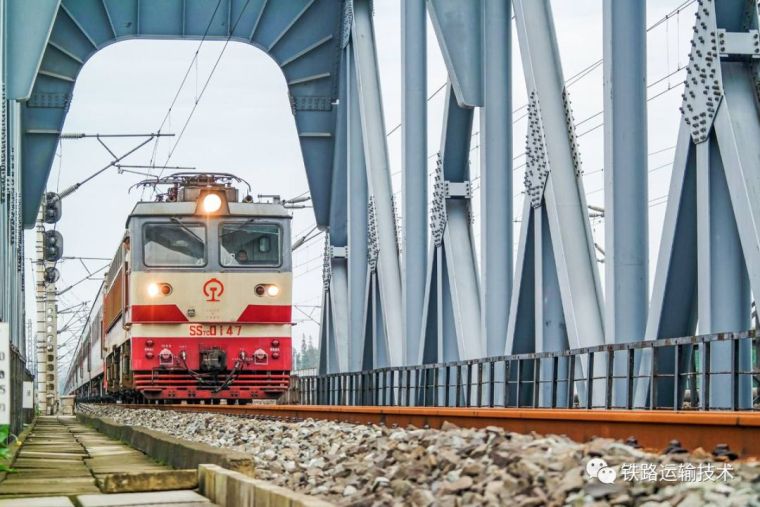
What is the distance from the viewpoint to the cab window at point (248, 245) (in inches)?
829

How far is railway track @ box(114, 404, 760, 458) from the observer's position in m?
5.72

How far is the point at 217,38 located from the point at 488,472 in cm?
2509

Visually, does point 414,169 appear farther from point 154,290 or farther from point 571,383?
point 571,383

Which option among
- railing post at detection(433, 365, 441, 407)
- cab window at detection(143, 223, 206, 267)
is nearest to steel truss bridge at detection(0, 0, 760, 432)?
railing post at detection(433, 365, 441, 407)

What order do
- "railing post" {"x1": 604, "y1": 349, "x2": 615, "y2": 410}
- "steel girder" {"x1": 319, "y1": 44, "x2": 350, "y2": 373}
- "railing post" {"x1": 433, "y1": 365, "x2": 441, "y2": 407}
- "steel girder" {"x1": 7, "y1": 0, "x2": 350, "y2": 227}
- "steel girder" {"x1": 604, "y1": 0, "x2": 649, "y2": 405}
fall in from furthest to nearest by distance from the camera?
1. "steel girder" {"x1": 7, "y1": 0, "x2": 350, "y2": 227}
2. "steel girder" {"x1": 319, "y1": 44, "x2": 350, "y2": 373}
3. "railing post" {"x1": 433, "y1": 365, "x2": 441, "y2": 407}
4. "steel girder" {"x1": 604, "y1": 0, "x2": 649, "y2": 405}
5. "railing post" {"x1": 604, "y1": 349, "x2": 615, "y2": 410}

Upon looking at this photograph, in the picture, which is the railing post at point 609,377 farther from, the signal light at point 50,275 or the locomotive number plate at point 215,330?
the signal light at point 50,275

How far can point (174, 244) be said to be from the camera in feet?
68.9

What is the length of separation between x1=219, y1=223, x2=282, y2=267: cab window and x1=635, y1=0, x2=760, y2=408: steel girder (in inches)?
433

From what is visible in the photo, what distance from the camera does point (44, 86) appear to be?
1185 inches

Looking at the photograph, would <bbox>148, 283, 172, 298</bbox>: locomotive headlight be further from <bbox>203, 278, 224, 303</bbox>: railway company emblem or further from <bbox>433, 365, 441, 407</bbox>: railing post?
<bbox>433, 365, 441, 407</bbox>: railing post

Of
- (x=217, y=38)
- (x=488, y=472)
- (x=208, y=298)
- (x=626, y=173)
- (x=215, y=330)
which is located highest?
(x=217, y=38)

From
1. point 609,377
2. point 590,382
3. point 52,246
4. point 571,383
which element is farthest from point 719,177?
point 52,246

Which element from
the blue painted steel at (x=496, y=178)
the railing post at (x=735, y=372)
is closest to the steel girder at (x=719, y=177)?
the railing post at (x=735, y=372)

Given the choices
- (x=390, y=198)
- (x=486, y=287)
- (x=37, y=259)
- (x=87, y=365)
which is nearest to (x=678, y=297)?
(x=486, y=287)
